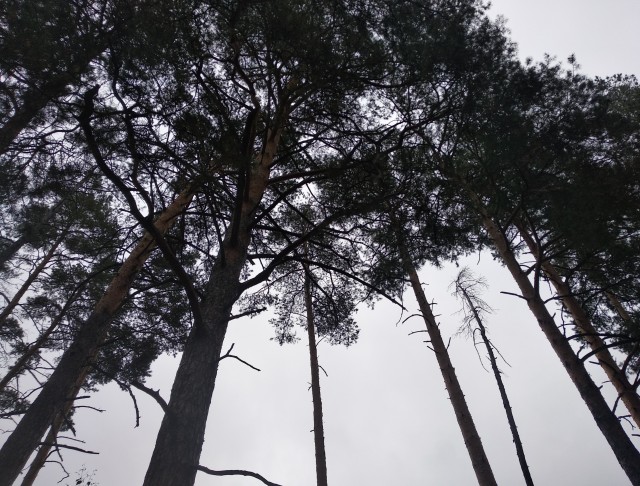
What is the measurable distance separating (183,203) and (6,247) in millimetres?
5372

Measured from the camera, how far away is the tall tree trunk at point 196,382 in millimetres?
2545

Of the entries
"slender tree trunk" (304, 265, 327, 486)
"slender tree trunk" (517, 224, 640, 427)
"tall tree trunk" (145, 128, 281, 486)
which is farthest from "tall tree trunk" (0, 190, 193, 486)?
"slender tree trunk" (517, 224, 640, 427)

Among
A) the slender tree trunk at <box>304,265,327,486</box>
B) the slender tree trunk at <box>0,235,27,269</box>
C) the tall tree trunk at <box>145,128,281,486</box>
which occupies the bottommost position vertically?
the tall tree trunk at <box>145,128,281,486</box>

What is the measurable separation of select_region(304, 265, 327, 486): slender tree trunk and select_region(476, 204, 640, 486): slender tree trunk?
13.9 ft

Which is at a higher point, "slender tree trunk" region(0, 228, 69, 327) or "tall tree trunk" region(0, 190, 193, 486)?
"slender tree trunk" region(0, 228, 69, 327)

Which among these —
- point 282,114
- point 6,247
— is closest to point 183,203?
point 282,114

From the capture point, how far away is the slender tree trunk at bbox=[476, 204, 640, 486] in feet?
15.8

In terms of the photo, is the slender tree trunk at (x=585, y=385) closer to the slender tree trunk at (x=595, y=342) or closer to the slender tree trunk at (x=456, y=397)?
the slender tree trunk at (x=595, y=342)

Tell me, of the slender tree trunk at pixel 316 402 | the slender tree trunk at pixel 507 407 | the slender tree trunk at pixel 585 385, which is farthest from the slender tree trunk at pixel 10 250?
the slender tree trunk at pixel 585 385

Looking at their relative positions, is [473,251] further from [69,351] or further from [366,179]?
[69,351]

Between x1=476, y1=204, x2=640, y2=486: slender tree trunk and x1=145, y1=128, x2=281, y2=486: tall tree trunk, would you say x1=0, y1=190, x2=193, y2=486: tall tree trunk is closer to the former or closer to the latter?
x1=145, y1=128, x2=281, y2=486: tall tree trunk

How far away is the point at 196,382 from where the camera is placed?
10.1ft

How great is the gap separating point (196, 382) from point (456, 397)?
6.14 meters

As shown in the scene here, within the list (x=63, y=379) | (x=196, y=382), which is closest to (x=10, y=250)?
(x=63, y=379)
